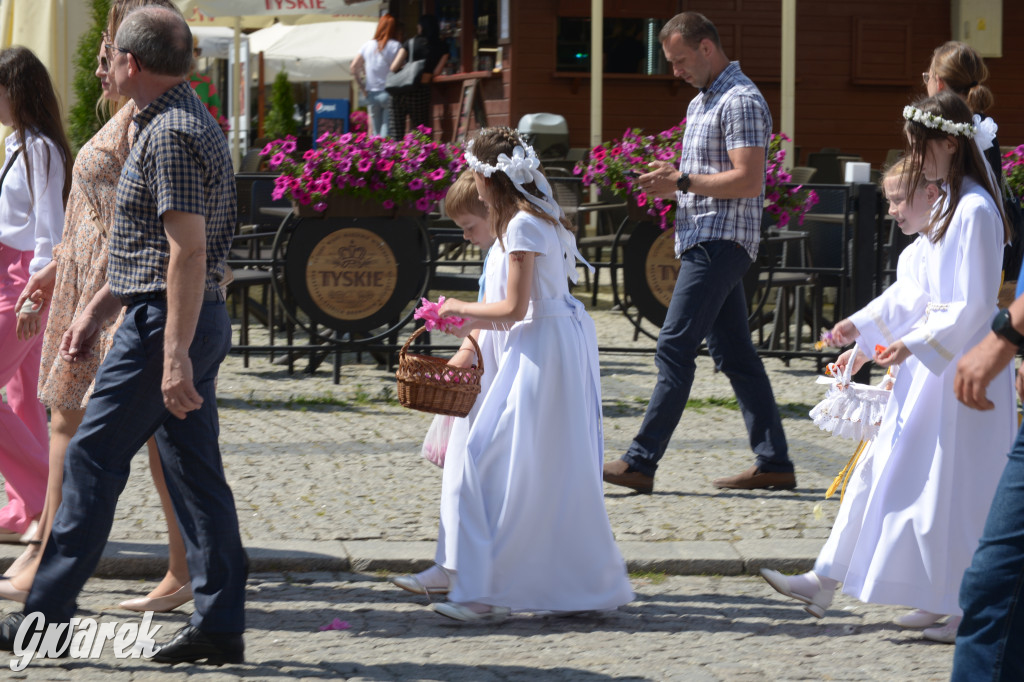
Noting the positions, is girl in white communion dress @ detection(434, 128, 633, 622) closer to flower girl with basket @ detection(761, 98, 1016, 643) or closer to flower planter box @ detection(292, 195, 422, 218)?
flower girl with basket @ detection(761, 98, 1016, 643)

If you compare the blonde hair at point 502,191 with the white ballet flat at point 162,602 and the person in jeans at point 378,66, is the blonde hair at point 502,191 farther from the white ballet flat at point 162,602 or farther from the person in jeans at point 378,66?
the person in jeans at point 378,66

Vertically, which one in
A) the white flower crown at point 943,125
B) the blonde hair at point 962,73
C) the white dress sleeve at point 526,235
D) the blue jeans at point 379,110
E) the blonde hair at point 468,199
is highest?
the blue jeans at point 379,110

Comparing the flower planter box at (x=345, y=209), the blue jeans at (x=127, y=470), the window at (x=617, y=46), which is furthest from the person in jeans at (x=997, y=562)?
the window at (x=617, y=46)

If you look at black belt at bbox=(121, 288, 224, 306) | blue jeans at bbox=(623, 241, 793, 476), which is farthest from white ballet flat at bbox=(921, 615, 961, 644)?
black belt at bbox=(121, 288, 224, 306)

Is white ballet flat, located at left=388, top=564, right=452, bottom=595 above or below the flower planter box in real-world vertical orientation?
below

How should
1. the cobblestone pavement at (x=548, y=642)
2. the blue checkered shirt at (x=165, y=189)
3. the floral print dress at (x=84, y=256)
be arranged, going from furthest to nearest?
the floral print dress at (x=84, y=256)
the cobblestone pavement at (x=548, y=642)
the blue checkered shirt at (x=165, y=189)

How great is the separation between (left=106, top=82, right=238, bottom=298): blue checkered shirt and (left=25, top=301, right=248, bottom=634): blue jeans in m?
0.11

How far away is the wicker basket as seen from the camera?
4.60 m

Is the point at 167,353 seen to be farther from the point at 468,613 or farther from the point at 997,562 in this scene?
the point at 997,562

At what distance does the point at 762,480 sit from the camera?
645cm

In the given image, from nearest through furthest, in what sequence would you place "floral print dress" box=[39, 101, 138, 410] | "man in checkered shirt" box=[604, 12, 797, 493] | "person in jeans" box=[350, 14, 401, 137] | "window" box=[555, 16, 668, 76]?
"floral print dress" box=[39, 101, 138, 410], "man in checkered shirt" box=[604, 12, 797, 493], "person in jeans" box=[350, 14, 401, 137], "window" box=[555, 16, 668, 76]

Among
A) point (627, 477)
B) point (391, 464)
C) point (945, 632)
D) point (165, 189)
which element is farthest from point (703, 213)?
point (165, 189)

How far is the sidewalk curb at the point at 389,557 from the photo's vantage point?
517 centimetres

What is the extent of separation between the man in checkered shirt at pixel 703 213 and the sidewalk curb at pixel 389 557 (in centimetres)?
86
